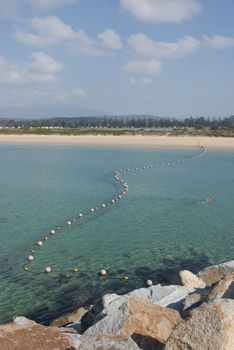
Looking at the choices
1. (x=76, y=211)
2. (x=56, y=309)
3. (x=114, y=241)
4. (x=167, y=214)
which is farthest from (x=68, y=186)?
(x=56, y=309)

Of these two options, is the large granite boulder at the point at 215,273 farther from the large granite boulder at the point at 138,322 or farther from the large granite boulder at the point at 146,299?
the large granite boulder at the point at 138,322

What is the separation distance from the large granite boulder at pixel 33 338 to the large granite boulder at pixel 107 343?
1.24 meters

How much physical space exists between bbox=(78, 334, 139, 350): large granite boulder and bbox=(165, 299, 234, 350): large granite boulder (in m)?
0.74

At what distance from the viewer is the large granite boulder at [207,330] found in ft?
26.4

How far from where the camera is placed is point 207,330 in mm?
8148

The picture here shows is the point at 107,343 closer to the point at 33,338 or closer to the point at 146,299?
the point at 33,338

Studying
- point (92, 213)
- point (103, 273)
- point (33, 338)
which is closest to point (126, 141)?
point (92, 213)

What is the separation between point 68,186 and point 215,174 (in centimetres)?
2065

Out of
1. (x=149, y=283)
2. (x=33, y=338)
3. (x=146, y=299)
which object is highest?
(x=33, y=338)

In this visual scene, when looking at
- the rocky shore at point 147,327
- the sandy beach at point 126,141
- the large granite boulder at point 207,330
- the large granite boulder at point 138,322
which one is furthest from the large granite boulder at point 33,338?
the sandy beach at point 126,141

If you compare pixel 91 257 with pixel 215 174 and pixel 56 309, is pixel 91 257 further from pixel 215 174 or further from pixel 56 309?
pixel 215 174

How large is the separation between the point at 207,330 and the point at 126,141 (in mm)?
107274

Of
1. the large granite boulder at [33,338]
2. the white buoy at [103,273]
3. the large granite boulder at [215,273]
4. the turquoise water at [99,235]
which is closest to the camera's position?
the large granite boulder at [33,338]

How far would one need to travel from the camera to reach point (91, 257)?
2159cm
